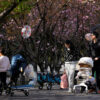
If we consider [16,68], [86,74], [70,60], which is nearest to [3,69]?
[16,68]

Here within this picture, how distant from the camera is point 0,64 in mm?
14492

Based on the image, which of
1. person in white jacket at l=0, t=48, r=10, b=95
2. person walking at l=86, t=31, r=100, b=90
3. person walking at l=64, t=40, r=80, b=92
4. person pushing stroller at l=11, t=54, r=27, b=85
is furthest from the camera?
person pushing stroller at l=11, t=54, r=27, b=85

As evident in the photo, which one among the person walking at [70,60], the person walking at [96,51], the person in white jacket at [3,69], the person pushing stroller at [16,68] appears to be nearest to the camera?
the person walking at [96,51]

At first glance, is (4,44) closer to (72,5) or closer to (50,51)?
(50,51)

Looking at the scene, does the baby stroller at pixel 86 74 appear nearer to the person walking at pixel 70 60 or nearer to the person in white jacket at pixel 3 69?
the person walking at pixel 70 60

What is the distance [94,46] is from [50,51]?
866 inches

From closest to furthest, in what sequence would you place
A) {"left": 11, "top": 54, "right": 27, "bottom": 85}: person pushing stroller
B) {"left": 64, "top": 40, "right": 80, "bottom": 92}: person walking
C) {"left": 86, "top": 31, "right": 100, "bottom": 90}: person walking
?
{"left": 86, "top": 31, "right": 100, "bottom": 90}: person walking
{"left": 64, "top": 40, "right": 80, "bottom": 92}: person walking
{"left": 11, "top": 54, "right": 27, "bottom": 85}: person pushing stroller

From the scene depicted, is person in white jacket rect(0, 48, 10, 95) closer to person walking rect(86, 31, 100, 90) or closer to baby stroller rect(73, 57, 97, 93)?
baby stroller rect(73, 57, 97, 93)

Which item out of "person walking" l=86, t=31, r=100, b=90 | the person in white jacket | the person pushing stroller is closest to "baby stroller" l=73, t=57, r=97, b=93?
"person walking" l=86, t=31, r=100, b=90

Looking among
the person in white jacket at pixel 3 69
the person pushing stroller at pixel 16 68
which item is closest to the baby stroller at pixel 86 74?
the person pushing stroller at pixel 16 68

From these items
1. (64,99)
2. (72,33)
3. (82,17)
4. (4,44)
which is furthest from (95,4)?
(64,99)

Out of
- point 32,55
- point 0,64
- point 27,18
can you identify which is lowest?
point 0,64

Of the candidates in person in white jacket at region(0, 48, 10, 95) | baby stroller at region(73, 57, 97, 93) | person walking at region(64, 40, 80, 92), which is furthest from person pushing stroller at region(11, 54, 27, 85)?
baby stroller at region(73, 57, 97, 93)

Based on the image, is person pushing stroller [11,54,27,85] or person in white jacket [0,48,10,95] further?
person pushing stroller [11,54,27,85]
